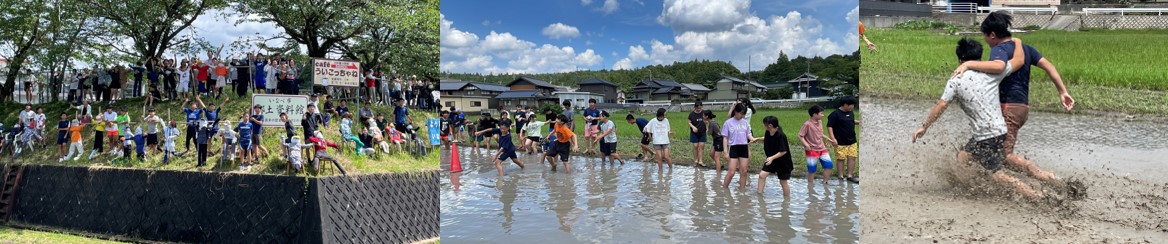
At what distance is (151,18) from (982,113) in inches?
734

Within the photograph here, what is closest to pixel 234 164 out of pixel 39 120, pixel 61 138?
pixel 61 138

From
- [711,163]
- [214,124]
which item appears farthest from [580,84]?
[214,124]

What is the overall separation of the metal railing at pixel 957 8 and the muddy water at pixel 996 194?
2.35ft

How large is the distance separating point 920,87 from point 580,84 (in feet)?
8.67

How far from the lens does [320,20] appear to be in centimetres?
1473

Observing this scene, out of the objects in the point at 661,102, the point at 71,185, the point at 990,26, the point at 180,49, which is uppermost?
the point at 180,49

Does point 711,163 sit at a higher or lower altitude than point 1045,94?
lower

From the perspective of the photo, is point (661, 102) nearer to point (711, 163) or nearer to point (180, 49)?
point (711, 163)

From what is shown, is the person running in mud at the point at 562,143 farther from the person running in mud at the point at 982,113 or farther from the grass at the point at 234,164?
the person running in mud at the point at 982,113

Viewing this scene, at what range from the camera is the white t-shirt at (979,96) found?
4.04m

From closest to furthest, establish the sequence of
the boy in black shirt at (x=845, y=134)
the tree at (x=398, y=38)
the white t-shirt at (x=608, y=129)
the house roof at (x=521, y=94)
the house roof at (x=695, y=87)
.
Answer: the house roof at (x=695, y=87) < the boy in black shirt at (x=845, y=134) < the house roof at (x=521, y=94) < the white t-shirt at (x=608, y=129) < the tree at (x=398, y=38)

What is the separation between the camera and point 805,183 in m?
6.79

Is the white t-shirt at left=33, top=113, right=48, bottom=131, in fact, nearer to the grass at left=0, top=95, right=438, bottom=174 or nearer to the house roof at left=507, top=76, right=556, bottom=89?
the grass at left=0, top=95, right=438, bottom=174

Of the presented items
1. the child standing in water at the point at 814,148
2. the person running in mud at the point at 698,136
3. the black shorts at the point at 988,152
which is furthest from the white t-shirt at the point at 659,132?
Answer: the black shorts at the point at 988,152
